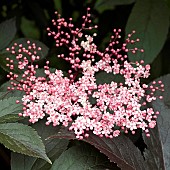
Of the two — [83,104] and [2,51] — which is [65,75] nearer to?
[83,104]

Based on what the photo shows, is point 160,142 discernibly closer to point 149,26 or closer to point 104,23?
point 149,26

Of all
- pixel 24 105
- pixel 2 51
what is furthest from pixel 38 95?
pixel 2 51

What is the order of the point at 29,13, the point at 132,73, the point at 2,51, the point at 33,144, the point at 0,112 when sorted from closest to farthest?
the point at 33,144
the point at 0,112
the point at 132,73
the point at 2,51
the point at 29,13

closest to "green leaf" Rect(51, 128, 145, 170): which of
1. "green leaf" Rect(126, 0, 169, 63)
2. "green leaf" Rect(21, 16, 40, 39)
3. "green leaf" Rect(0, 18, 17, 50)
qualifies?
"green leaf" Rect(126, 0, 169, 63)

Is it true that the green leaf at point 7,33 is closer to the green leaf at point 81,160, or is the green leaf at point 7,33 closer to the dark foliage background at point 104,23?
the dark foliage background at point 104,23

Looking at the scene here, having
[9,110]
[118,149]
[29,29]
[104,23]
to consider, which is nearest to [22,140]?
[9,110]

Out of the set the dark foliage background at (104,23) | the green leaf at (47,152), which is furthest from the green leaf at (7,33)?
the green leaf at (47,152)

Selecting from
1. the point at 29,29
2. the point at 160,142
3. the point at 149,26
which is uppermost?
the point at 149,26

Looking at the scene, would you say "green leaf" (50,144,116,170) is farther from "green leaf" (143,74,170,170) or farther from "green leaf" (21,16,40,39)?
"green leaf" (21,16,40,39)
